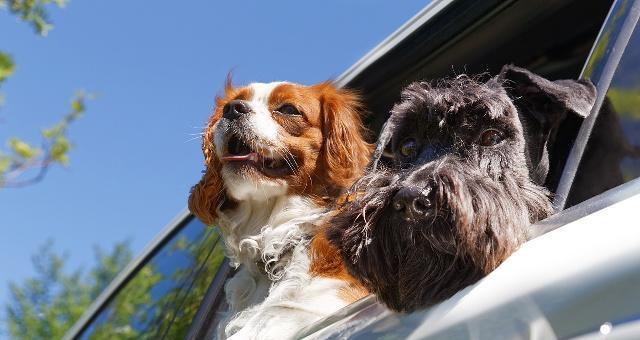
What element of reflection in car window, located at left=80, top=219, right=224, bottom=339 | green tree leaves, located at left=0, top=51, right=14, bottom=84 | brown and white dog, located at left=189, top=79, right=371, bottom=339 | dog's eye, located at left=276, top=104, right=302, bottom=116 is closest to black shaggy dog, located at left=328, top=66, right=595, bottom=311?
brown and white dog, located at left=189, top=79, right=371, bottom=339

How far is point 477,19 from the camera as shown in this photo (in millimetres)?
3551

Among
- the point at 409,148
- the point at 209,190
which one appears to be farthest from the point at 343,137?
the point at 409,148

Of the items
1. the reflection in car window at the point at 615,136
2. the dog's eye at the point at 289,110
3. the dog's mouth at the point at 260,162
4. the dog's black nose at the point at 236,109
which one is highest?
the dog's black nose at the point at 236,109

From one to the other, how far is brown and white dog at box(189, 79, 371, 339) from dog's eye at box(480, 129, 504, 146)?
50.3 inches

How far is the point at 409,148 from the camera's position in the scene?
9.04ft

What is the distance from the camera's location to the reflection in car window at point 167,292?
4.40m

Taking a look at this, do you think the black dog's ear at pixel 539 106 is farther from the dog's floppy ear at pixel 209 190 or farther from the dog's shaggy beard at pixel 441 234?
the dog's floppy ear at pixel 209 190

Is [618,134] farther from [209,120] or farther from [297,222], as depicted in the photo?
[209,120]

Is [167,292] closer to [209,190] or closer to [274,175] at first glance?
[209,190]

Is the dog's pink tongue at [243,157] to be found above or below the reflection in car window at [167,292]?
above

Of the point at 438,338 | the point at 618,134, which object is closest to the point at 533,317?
the point at 438,338

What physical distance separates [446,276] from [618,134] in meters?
A: 0.56

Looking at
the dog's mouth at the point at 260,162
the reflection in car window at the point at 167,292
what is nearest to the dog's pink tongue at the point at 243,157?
the dog's mouth at the point at 260,162

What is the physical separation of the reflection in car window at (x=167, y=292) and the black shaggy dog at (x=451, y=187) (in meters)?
1.78
